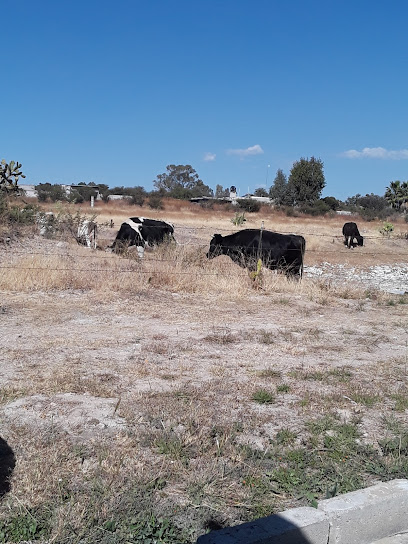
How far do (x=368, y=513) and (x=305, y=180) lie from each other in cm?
6119

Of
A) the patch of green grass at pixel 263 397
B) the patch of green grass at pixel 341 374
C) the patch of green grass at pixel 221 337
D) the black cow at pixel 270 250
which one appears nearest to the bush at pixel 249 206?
the black cow at pixel 270 250

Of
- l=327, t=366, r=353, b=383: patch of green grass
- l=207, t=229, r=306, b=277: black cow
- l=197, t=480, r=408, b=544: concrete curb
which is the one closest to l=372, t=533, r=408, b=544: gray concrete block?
l=197, t=480, r=408, b=544: concrete curb

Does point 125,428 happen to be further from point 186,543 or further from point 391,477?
point 391,477

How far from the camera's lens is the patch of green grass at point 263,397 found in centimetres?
524

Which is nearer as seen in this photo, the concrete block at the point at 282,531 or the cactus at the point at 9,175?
the concrete block at the point at 282,531

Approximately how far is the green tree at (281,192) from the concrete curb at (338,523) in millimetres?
59800

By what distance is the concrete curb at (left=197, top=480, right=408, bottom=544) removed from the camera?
301cm

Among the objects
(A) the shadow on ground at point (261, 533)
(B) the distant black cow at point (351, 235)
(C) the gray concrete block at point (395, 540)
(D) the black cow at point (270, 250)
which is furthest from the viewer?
(B) the distant black cow at point (351, 235)

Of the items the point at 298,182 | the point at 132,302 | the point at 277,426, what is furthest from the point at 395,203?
the point at 277,426

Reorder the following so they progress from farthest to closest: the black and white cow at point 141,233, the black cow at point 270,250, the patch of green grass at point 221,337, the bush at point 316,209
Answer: the bush at point 316,209 → the black and white cow at point 141,233 → the black cow at point 270,250 → the patch of green grass at point 221,337

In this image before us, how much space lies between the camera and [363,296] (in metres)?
11.6

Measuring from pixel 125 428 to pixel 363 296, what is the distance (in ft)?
26.4

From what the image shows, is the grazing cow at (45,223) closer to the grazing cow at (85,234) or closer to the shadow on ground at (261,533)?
the grazing cow at (85,234)

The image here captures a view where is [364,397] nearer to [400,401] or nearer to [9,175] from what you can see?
[400,401]
